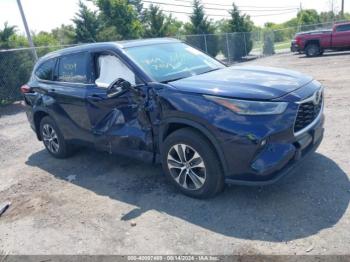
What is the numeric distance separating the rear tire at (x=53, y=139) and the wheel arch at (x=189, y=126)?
95.1 inches

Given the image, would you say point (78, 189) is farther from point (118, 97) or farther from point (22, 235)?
point (118, 97)

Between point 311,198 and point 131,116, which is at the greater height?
point 131,116

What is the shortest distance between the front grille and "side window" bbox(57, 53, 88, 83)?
295 cm

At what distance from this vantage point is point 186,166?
12.8 feet

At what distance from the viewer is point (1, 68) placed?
12.4 meters

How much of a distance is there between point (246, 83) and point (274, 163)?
2.99 feet

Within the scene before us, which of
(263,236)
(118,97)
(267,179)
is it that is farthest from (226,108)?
(118,97)

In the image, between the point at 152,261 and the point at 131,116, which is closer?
the point at 152,261

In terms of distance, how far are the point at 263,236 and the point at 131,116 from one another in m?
2.11

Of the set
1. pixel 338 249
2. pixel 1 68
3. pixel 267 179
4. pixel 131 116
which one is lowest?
pixel 338 249

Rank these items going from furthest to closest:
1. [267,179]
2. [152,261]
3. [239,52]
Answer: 1. [239,52]
2. [267,179]
3. [152,261]

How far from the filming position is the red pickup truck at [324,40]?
62.2 feet

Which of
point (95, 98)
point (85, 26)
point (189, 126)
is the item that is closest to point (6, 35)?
point (85, 26)

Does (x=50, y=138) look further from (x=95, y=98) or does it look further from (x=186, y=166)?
(x=186, y=166)
